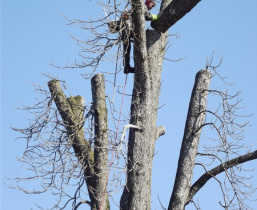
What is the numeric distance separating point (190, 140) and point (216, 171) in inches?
20.2

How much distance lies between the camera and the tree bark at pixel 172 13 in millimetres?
6864

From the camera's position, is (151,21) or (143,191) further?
(151,21)

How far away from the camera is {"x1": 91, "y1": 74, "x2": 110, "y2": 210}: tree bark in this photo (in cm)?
687

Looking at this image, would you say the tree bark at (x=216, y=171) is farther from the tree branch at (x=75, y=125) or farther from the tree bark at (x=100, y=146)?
the tree branch at (x=75, y=125)

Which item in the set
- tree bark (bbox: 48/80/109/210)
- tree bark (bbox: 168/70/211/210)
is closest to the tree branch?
tree bark (bbox: 48/80/109/210)

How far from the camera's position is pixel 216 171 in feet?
24.0

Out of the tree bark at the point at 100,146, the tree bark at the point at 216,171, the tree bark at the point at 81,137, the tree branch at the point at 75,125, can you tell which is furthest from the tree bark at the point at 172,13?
the tree bark at the point at 216,171

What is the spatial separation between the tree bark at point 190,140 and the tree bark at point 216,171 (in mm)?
104

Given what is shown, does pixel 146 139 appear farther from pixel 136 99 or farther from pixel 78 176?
pixel 78 176

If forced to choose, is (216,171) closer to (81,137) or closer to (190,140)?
(190,140)

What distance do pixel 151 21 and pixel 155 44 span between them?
300 millimetres

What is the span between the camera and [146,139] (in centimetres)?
686

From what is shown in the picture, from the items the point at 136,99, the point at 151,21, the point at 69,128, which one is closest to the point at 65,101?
the point at 69,128

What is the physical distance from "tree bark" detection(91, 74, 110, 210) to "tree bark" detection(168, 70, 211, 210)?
90cm
